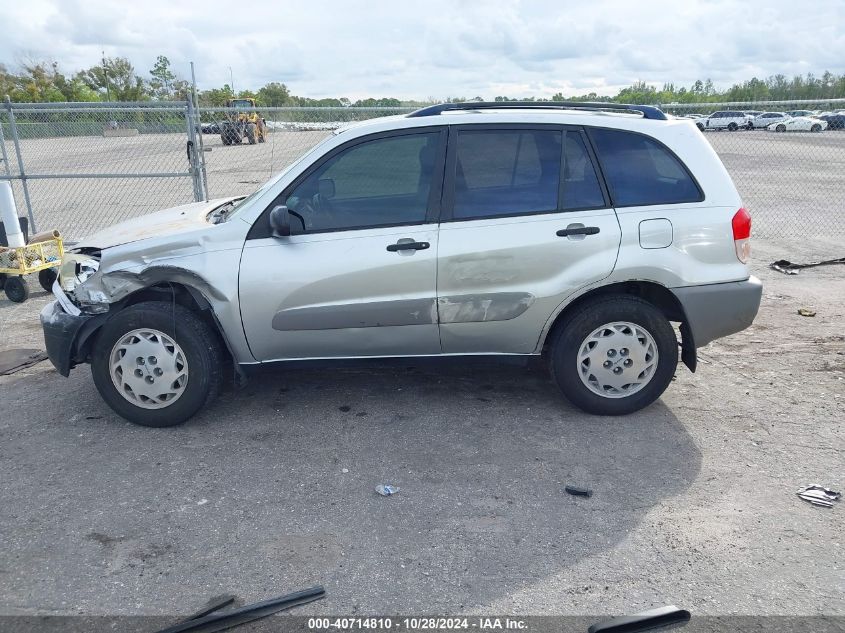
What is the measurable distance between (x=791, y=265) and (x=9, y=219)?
9.08 m

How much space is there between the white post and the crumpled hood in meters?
3.13

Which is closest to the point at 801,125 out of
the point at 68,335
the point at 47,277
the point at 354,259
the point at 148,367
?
the point at 47,277

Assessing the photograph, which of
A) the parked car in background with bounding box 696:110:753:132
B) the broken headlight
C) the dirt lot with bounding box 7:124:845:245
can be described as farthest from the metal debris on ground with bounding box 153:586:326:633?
the parked car in background with bounding box 696:110:753:132

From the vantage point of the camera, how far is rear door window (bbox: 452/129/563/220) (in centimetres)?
446

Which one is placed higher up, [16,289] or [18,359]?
[16,289]

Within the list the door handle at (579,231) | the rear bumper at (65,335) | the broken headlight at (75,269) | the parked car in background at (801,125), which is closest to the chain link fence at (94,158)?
the broken headlight at (75,269)

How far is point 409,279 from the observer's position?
438 cm

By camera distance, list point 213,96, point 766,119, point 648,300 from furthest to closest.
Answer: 1. point 213,96
2. point 766,119
3. point 648,300

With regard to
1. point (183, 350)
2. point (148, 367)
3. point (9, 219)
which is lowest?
point (148, 367)

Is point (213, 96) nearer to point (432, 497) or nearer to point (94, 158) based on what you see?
point (94, 158)

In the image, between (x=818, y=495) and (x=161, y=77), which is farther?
(x=161, y=77)

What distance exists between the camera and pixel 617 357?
4.57 m

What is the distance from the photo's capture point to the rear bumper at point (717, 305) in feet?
14.7

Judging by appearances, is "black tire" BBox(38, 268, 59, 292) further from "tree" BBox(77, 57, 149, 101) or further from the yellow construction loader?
"tree" BBox(77, 57, 149, 101)
